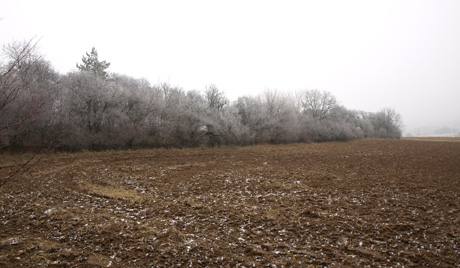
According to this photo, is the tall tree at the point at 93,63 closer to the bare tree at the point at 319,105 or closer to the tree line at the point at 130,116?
the tree line at the point at 130,116

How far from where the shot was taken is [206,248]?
5.36 metres

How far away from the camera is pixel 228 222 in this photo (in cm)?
680

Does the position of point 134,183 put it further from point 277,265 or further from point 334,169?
point 334,169

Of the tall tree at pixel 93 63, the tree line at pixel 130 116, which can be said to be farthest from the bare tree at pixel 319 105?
the tall tree at pixel 93 63

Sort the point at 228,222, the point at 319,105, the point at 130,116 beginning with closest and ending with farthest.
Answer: the point at 228,222
the point at 130,116
the point at 319,105

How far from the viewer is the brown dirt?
4.98 meters

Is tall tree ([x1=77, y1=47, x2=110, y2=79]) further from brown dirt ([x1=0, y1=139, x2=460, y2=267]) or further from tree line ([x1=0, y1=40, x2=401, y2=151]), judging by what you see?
brown dirt ([x1=0, y1=139, x2=460, y2=267])

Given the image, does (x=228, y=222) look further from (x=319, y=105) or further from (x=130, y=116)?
(x=319, y=105)

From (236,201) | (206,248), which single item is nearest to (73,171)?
(236,201)

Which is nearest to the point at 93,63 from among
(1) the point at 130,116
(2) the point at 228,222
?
(1) the point at 130,116

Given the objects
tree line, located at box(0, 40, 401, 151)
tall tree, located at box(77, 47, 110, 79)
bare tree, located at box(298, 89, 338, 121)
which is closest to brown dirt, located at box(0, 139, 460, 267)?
tree line, located at box(0, 40, 401, 151)

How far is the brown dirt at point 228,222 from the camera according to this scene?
4984 mm

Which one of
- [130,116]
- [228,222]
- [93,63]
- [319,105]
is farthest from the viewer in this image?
[319,105]

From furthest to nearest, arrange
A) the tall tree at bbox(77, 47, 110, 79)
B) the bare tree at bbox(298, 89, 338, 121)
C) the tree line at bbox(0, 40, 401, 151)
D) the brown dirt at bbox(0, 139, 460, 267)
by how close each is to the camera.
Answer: the bare tree at bbox(298, 89, 338, 121) → the tall tree at bbox(77, 47, 110, 79) → the tree line at bbox(0, 40, 401, 151) → the brown dirt at bbox(0, 139, 460, 267)
